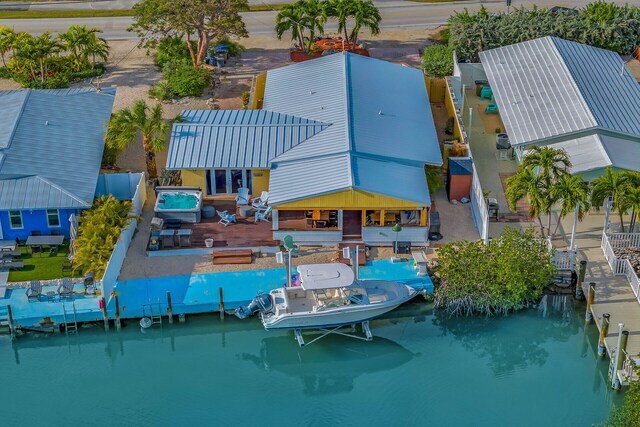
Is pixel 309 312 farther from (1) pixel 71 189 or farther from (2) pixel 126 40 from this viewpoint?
(2) pixel 126 40

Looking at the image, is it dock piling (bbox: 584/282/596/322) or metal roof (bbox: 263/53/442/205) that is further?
metal roof (bbox: 263/53/442/205)

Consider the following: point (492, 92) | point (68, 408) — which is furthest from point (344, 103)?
point (68, 408)

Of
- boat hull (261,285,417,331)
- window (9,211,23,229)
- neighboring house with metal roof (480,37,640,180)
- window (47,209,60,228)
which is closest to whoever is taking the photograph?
boat hull (261,285,417,331)

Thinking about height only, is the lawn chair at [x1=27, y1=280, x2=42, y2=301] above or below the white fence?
below

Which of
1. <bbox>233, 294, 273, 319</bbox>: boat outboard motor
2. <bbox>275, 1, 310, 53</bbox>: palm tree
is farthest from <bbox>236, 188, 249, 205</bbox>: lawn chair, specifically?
<bbox>275, 1, 310, 53</bbox>: palm tree

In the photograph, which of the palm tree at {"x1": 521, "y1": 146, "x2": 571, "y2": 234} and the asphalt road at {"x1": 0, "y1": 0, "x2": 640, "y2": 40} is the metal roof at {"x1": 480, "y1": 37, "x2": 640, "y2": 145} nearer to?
the palm tree at {"x1": 521, "y1": 146, "x2": 571, "y2": 234}

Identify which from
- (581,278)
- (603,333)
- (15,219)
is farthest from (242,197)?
(603,333)

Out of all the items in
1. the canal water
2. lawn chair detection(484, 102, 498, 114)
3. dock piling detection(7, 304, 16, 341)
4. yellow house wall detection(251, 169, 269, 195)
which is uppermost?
lawn chair detection(484, 102, 498, 114)
